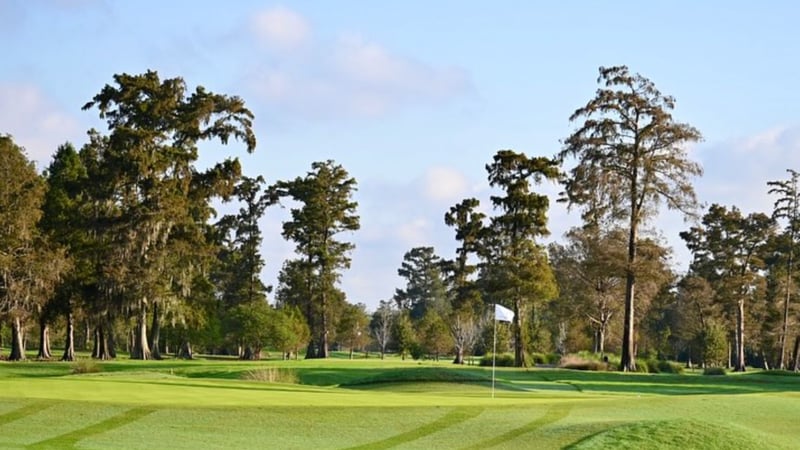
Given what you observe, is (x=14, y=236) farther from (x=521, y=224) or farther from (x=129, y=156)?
(x=521, y=224)

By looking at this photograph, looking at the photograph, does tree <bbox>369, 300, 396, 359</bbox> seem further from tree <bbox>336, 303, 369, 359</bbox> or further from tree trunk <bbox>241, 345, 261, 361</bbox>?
tree trunk <bbox>241, 345, 261, 361</bbox>

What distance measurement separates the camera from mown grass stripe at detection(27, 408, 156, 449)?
44.0 feet

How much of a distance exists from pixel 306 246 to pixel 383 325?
3030cm

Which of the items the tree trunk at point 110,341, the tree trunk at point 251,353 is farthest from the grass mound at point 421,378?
the tree trunk at point 251,353

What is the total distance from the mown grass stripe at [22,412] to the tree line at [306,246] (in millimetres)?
29701

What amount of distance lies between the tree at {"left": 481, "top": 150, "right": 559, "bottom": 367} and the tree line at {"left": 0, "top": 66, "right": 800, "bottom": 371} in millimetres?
108

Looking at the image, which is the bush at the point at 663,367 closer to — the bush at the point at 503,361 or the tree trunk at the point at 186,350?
the bush at the point at 503,361

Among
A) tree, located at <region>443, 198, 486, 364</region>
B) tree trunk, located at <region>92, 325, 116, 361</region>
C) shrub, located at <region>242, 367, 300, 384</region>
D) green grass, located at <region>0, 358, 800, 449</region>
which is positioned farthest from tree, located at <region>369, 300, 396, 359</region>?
green grass, located at <region>0, 358, 800, 449</region>

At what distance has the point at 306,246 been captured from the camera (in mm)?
70375

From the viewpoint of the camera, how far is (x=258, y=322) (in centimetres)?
6047

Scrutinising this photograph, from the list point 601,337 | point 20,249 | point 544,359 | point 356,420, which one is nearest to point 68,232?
point 20,249

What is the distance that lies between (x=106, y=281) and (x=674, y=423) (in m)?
38.5

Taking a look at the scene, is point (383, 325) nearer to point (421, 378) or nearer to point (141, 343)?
point (141, 343)

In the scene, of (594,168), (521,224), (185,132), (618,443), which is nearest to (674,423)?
(618,443)
